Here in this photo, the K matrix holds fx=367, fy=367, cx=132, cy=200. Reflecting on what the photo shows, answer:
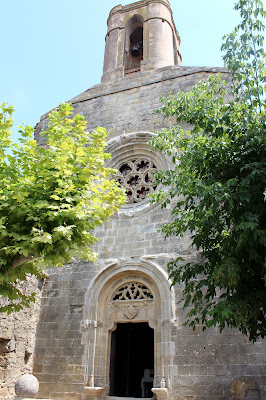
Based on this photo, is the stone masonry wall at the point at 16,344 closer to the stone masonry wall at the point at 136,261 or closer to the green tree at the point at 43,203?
the stone masonry wall at the point at 136,261

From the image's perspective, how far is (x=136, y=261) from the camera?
8.21 meters

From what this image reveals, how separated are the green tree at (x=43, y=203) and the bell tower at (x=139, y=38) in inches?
303

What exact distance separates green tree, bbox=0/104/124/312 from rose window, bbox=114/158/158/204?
11.5 feet

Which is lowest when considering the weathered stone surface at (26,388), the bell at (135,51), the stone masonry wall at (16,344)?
the weathered stone surface at (26,388)

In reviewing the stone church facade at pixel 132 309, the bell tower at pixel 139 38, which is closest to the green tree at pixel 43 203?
the stone church facade at pixel 132 309

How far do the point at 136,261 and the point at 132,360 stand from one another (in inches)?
161

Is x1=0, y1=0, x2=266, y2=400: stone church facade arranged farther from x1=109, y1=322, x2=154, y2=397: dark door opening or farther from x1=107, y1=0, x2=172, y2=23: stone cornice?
x1=107, y1=0, x2=172, y2=23: stone cornice

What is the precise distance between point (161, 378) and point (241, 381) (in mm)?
1572

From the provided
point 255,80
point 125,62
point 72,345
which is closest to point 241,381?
point 72,345

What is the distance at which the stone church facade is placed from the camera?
686 cm

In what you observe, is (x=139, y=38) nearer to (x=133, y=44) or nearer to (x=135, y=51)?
(x=133, y=44)

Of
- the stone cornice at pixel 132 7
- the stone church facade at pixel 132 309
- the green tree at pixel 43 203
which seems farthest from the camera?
the stone cornice at pixel 132 7

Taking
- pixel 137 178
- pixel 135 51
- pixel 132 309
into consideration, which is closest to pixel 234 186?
pixel 132 309

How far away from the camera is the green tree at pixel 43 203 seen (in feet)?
15.8
